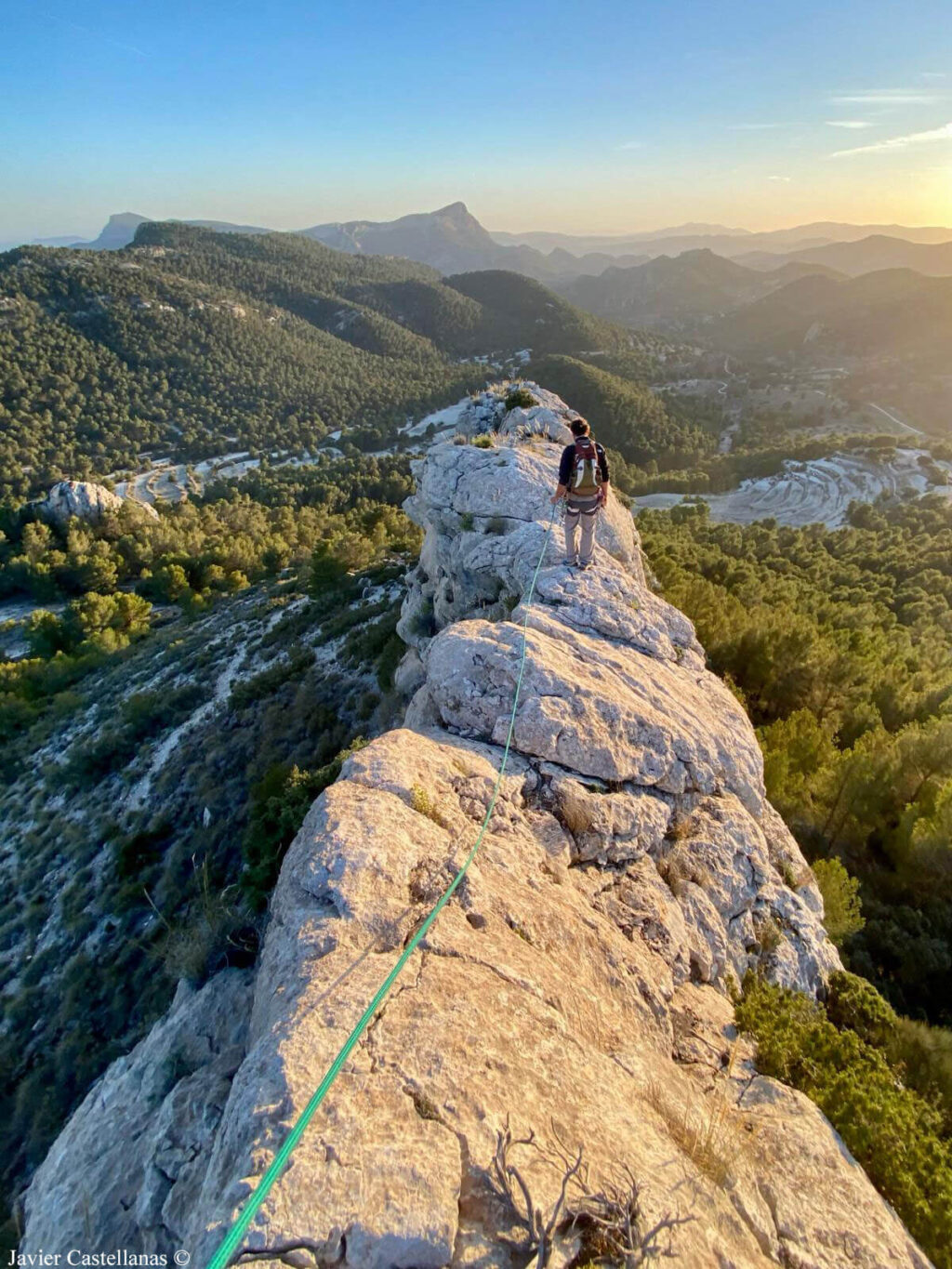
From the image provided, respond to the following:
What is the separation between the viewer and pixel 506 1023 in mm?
5688

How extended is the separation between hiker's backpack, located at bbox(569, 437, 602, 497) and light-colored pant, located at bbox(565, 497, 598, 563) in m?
0.29

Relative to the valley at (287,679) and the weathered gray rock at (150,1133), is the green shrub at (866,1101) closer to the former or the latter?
the valley at (287,679)

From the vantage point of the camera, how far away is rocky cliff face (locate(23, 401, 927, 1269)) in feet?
Result: 14.8

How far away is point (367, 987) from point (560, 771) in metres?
4.56

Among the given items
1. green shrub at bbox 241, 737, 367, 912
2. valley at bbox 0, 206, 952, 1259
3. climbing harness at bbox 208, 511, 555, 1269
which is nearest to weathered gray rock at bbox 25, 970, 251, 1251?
valley at bbox 0, 206, 952, 1259

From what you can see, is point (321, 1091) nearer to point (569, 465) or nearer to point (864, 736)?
point (569, 465)

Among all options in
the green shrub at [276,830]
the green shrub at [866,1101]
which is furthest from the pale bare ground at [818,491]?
the green shrub at [866,1101]

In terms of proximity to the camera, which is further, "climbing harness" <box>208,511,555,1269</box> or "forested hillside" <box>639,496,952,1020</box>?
"forested hillside" <box>639,496,952,1020</box>

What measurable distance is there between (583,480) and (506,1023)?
10.1 metres

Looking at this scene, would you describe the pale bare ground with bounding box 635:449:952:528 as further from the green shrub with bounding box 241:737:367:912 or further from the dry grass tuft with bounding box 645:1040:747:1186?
the dry grass tuft with bounding box 645:1040:747:1186

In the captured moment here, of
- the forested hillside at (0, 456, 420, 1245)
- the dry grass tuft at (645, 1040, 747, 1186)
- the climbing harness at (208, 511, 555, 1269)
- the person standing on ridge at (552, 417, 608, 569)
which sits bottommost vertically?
the forested hillside at (0, 456, 420, 1245)

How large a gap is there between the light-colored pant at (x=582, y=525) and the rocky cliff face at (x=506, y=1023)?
8.05 feet

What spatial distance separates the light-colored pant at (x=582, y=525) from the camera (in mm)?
13211

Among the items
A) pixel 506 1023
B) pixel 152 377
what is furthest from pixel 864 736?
pixel 152 377
